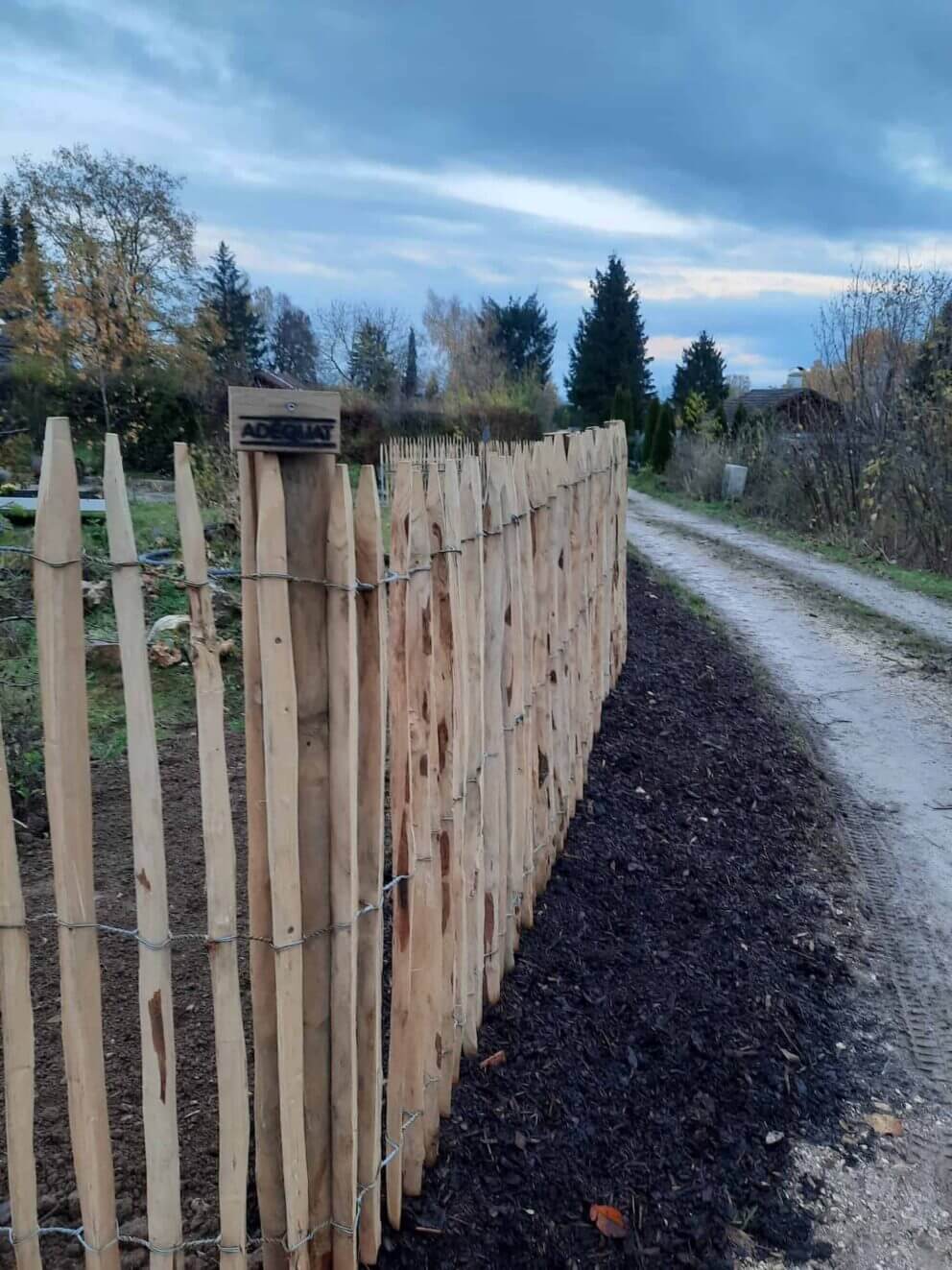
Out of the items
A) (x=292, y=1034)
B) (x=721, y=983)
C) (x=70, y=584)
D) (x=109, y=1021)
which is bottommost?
(x=721, y=983)

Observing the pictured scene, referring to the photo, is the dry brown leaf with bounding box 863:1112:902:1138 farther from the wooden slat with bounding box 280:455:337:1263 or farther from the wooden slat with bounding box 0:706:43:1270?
the wooden slat with bounding box 0:706:43:1270

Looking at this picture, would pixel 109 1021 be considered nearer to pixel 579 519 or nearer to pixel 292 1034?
pixel 292 1034

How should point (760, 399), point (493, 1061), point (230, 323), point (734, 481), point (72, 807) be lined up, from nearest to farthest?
point (72, 807)
point (493, 1061)
point (734, 481)
point (760, 399)
point (230, 323)

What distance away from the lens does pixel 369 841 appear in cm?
173

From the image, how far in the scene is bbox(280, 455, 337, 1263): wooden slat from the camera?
1.49 meters

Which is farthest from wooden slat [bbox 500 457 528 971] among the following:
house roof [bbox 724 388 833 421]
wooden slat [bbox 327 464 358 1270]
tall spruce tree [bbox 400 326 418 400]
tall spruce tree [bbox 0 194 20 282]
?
tall spruce tree [bbox 400 326 418 400]

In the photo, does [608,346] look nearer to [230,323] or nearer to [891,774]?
[230,323]

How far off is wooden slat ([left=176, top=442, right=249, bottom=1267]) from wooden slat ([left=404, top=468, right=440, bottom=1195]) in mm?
514

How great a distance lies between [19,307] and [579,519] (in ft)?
70.6

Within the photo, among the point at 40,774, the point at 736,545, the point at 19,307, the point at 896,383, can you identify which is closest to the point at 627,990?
the point at 40,774

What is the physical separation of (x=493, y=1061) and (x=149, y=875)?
4.91ft

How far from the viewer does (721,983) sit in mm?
3000

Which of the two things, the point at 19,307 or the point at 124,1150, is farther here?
the point at 19,307

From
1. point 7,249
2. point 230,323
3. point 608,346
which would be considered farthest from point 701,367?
point 7,249
